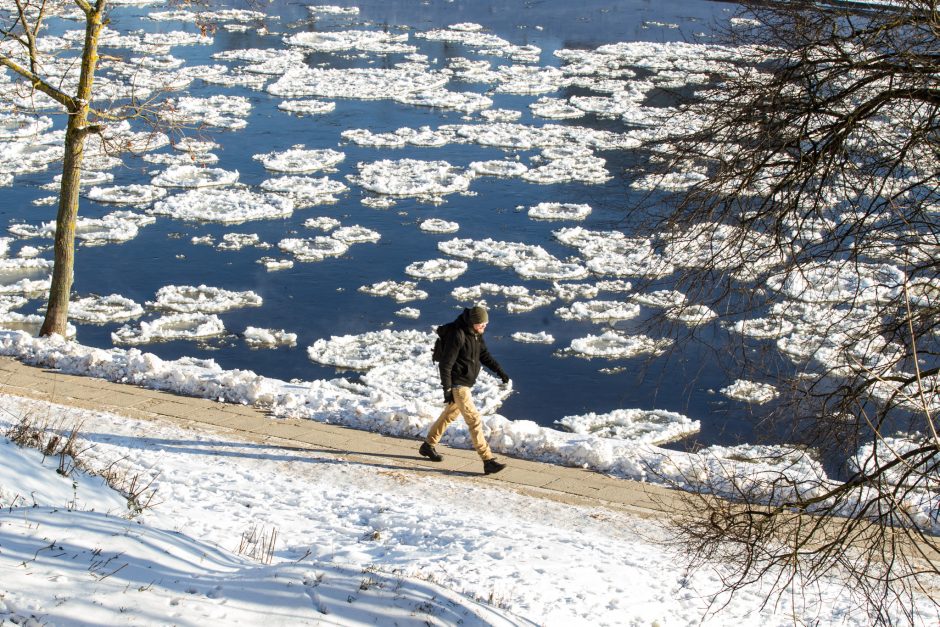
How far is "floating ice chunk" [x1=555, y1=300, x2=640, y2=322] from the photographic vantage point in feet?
56.2

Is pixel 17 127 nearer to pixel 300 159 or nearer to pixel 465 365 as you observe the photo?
pixel 300 159

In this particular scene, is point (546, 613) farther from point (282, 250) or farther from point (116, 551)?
point (282, 250)

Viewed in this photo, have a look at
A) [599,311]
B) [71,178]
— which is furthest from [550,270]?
[71,178]

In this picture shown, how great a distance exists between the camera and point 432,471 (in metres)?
9.99

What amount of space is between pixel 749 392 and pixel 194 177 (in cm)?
1492

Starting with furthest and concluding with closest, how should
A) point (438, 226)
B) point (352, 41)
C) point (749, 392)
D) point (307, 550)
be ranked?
point (352, 41)
point (438, 226)
point (749, 392)
point (307, 550)

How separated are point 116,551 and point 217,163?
797 inches

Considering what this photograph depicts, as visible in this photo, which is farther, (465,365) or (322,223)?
(322,223)

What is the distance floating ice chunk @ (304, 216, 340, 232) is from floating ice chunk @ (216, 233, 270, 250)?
111 cm

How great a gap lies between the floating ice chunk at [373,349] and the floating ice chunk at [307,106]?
16.5m

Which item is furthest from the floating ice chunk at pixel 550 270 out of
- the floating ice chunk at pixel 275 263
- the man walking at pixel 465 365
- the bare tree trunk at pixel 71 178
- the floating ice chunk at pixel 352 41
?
the floating ice chunk at pixel 352 41

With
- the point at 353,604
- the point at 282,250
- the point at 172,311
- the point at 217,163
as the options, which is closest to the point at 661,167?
the point at 353,604

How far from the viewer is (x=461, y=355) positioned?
9.69 metres

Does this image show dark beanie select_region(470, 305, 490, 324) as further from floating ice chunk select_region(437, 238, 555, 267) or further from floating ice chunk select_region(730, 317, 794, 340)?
floating ice chunk select_region(437, 238, 555, 267)
